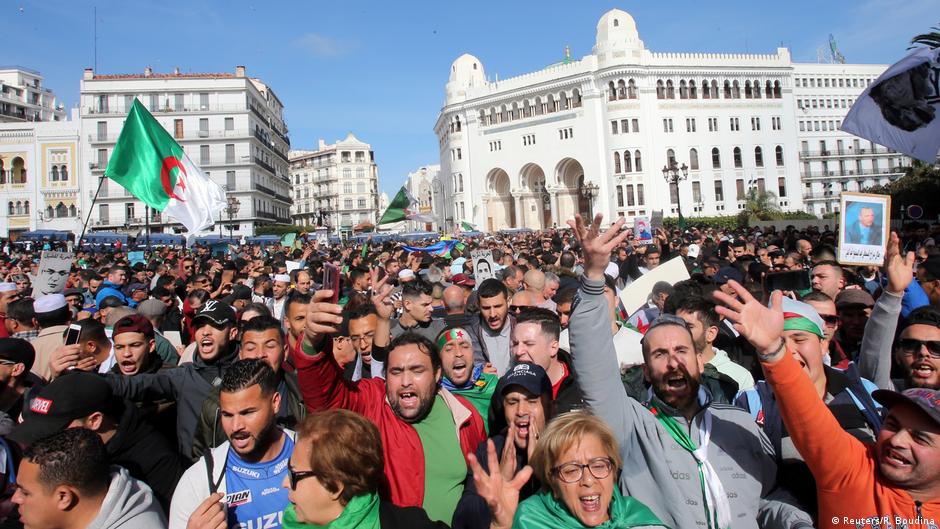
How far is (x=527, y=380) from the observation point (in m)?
2.94

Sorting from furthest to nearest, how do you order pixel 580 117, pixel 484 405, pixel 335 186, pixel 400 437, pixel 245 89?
pixel 335 186 → pixel 580 117 → pixel 245 89 → pixel 484 405 → pixel 400 437

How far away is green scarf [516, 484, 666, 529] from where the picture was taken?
2273mm

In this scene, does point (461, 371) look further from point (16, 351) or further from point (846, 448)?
point (16, 351)

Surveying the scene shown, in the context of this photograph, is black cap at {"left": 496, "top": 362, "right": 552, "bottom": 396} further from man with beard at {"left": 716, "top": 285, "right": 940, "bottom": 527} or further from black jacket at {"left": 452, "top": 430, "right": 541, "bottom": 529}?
man with beard at {"left": 716, "top": 285, "right": 940, "bottom": 527}

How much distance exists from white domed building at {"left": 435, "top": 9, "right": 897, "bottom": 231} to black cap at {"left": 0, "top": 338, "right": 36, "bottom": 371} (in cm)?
5234

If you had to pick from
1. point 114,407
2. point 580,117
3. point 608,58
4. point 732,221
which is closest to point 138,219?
point 580,117

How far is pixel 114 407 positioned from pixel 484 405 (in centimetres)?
196

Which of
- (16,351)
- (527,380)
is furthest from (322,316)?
(16,351)

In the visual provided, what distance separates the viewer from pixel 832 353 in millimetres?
4770

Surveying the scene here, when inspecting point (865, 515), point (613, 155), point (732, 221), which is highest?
point (613, 155)

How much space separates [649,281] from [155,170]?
1010 cm

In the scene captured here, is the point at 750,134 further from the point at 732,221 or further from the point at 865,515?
the point at 865,515

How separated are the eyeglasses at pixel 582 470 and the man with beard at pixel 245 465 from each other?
133 cm

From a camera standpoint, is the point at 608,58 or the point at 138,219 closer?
the point at 138,219
